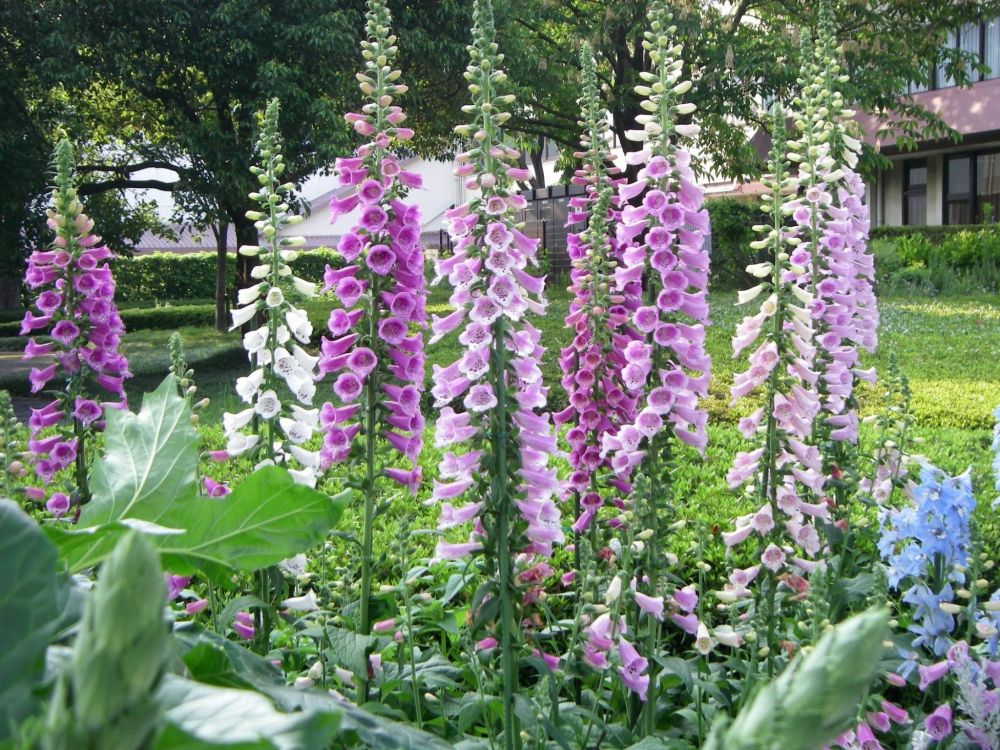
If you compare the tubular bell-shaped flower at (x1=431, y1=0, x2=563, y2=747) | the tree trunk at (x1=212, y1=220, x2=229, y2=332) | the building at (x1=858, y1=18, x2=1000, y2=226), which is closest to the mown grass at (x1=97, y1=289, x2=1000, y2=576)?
the tubular bell-shaped flower at (x1=431, y1=0, x2=563, y2=747)

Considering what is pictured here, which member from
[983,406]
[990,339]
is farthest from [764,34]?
[983,406]

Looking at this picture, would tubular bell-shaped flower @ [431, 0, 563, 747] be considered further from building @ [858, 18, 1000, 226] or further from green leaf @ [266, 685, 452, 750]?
building @ [858, 18, 1000, 226]

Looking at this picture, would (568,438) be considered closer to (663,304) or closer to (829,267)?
(663,304)

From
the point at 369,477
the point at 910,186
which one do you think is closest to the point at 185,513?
the point at 369,477

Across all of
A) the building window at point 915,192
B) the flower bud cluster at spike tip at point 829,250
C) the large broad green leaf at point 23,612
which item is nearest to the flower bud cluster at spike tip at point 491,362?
the flower bud cluster at spike tip at point 829,250

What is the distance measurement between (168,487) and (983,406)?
9.56 m

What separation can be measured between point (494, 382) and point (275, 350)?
0.74 meters

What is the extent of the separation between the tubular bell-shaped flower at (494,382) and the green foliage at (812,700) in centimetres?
230

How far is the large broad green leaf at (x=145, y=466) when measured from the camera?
2.60 ft

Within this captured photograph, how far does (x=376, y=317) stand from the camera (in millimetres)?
3055

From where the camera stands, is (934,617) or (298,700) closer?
(298,700)

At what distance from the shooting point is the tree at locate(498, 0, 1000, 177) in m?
17.3

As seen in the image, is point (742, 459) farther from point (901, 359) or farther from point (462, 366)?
point (901, 359)

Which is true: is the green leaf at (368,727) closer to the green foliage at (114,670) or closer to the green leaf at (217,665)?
the green leaf at (217,665)
